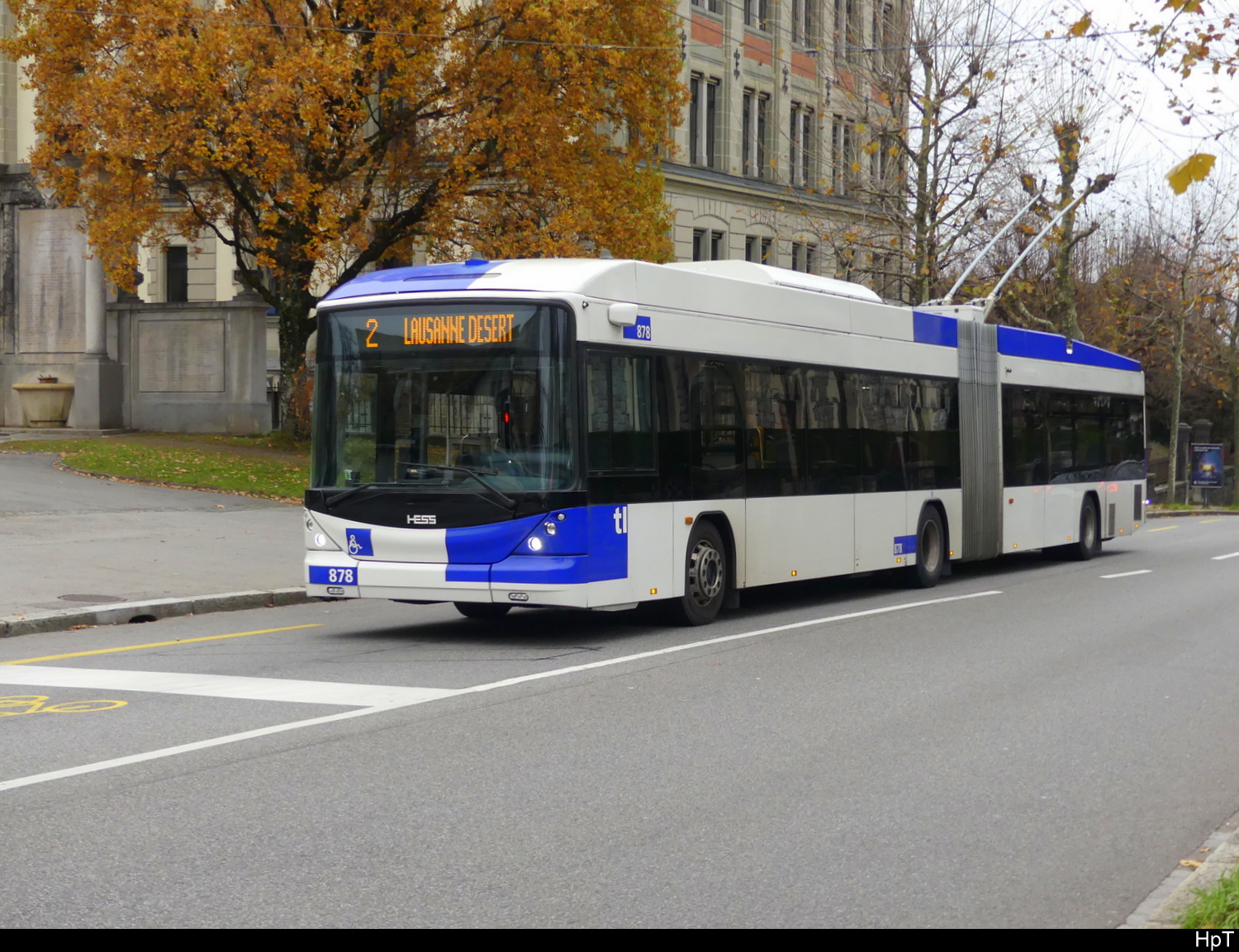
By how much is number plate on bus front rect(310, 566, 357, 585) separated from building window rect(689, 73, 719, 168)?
39976mm

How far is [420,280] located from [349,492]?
1813 mm

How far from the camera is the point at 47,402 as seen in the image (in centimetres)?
3562

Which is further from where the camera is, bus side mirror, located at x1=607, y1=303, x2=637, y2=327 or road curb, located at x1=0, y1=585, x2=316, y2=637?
road curb, located at x1=0, y1=585, x2=316, y2=637

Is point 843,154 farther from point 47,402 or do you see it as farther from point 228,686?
point 228,686

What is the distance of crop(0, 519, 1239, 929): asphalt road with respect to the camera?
5367 millimetres

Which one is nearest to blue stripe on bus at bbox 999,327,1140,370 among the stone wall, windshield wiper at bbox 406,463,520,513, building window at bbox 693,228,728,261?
windshield wiper at bbox 406,463,520,513

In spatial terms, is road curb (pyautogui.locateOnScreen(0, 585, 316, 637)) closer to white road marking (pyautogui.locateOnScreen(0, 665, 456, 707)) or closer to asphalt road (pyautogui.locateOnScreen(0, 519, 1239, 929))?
asphalt road (pyautogui.locateOnScreen(0, 519, 1239, 929))

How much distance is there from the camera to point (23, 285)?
3656cm

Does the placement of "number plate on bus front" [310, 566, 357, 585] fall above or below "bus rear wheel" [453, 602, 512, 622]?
above

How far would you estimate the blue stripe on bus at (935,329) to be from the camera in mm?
18281

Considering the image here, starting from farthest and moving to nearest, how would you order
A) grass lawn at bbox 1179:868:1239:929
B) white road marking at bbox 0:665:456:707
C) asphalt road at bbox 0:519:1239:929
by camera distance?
white road marking at bbox 0:665:456:707, asphalt road at bbox 0:519:1239:929, grass lawn at bbox 1179:868:1239:929

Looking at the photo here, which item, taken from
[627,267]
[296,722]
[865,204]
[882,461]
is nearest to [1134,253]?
[865,204]

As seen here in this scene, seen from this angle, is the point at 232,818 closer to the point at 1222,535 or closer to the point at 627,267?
the point at 627,267

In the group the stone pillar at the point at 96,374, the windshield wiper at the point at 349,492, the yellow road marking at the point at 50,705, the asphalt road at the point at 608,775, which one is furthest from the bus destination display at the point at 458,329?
the stone pillar at the point at 96,374
